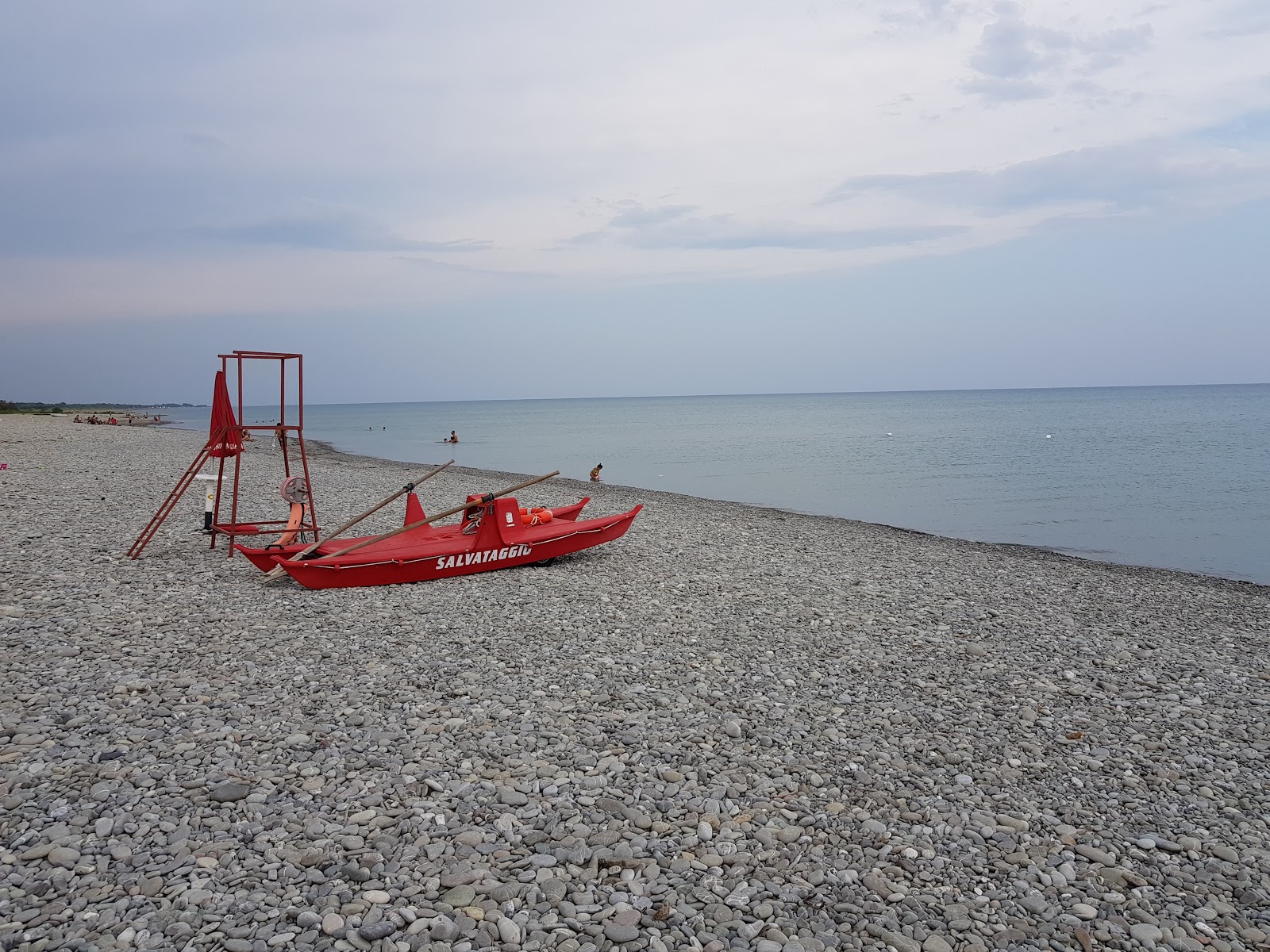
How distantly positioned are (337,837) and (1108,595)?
11844 millimetres

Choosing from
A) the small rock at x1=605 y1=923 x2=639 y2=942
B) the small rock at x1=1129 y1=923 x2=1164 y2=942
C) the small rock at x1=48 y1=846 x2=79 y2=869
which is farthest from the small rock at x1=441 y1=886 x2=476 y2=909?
the small rock at x1=1129 y1=923 x2=1164 y2=942

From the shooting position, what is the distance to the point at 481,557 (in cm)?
1269

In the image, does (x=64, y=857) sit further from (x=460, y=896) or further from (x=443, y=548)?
(x=443, y=548)

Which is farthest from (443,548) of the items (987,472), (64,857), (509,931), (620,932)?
(987,472)

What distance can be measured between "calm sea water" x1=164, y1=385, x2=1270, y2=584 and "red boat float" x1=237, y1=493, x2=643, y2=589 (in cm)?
1023

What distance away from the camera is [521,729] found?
6.82 meters

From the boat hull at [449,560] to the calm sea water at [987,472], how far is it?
10706 millimetres

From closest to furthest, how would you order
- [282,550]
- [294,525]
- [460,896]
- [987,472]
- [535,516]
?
[460,896] → [282,550] → [294,525] → [535,516] → [987,472]

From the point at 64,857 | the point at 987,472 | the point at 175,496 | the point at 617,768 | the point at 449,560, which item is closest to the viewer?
the point at 64,857

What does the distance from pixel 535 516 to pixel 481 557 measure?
1.76 meters

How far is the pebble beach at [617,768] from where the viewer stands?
4453mm

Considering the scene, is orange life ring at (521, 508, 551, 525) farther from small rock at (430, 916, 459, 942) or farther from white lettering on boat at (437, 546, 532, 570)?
small rock at (430, 916, 459, 942)

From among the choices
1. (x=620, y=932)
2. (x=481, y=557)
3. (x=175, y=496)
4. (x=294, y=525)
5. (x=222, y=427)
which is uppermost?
(x=222, y=427)

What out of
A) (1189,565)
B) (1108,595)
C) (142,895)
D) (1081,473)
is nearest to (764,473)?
(1081,473)
